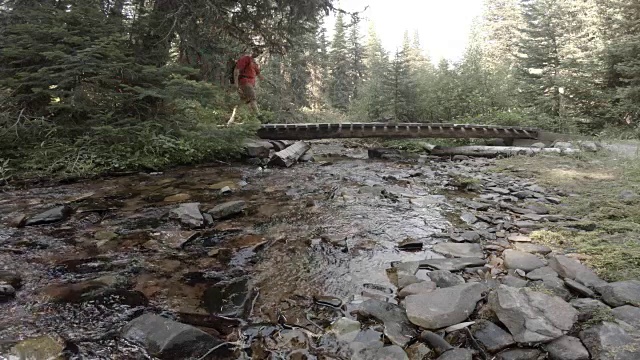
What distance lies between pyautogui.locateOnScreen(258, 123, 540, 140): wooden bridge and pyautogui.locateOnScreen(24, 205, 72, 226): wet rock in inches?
302

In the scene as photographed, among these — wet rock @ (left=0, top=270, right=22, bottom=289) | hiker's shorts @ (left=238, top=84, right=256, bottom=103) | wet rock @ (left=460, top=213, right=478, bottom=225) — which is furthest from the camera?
hiker's shorts @ (left=238, top=84, right=256, bottom=103)

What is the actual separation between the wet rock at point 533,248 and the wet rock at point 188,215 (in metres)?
3.64

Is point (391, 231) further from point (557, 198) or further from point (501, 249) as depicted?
point (557, 198)

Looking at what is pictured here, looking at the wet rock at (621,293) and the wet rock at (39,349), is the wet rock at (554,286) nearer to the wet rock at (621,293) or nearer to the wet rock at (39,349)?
the wet rock at (621,293)

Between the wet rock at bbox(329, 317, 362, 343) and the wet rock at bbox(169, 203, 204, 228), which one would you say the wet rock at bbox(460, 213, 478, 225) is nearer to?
the wet rock at bbox(329, 317, 362, 343)

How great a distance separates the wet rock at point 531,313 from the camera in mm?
2207

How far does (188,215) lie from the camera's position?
468 cm

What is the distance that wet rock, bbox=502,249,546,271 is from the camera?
327 cm

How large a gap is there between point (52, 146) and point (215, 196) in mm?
3735

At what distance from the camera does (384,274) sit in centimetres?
334

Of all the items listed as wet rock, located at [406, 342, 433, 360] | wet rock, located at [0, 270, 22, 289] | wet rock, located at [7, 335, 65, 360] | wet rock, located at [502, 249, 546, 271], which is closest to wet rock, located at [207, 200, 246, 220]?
wet rock, located at [0, 270, 22, 289]

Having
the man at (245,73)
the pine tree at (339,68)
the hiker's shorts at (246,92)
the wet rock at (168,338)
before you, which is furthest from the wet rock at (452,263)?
the pine tree at (339,68)

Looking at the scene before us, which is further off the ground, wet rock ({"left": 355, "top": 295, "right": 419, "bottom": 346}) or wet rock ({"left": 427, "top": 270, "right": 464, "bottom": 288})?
wet rock ({"left": 427, "top": 270, "right": 464, "bottom": 288})

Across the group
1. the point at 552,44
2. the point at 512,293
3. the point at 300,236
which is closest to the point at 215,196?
the point at 300,236
